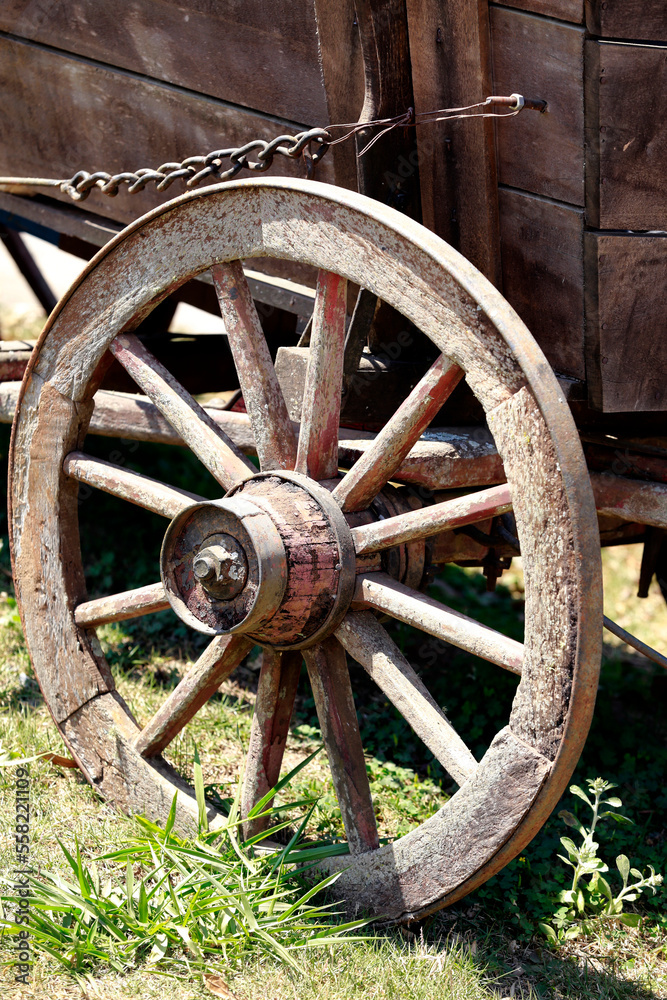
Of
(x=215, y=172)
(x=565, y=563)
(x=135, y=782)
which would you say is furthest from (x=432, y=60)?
(x=135, y=782)

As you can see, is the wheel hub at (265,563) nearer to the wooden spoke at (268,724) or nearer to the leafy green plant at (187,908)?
the wooden spoke at (268,724)

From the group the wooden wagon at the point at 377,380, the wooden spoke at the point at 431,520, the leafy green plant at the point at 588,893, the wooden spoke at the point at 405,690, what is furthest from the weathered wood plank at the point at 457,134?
the leafy green plant at the point at 588,893

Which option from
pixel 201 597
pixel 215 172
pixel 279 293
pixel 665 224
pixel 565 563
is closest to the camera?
pixel 565 563

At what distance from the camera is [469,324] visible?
5.40 ft

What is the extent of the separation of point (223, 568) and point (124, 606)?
429mm

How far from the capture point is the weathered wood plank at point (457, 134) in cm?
179

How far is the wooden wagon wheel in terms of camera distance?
5.24ft

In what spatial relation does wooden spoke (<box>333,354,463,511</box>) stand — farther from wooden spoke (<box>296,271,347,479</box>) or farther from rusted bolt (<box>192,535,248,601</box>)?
rusted bolt (<box>192,535,248,601</box>)

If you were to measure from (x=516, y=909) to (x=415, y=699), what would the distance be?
0.65m

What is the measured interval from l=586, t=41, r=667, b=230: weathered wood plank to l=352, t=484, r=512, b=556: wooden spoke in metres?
0.56

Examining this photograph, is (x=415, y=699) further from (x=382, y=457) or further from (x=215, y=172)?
(x=215, y=172)

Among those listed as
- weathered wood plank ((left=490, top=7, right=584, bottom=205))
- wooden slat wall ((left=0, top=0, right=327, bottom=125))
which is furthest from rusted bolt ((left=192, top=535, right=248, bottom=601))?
wooden slat wall ((left=0, top=0, right=327, bottom=125))

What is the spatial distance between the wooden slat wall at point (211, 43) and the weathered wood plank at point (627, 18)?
0.71 m

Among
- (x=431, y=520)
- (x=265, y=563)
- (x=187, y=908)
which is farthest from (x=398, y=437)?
(x=187, y=908)
